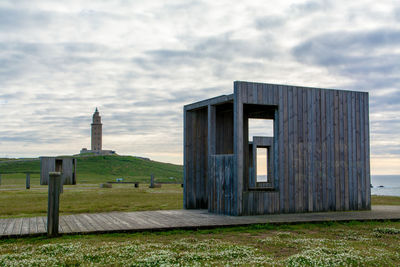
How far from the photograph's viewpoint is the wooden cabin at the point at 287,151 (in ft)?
40.8

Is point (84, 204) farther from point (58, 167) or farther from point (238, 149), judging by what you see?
point (58, 167)

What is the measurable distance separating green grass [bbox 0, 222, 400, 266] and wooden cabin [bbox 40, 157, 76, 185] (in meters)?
18.7

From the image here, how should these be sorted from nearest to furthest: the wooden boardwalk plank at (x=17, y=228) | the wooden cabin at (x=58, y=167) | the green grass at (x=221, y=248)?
1. the green grass at (x=221, y=248)
2. the wooden boardwalk plank at (x=17, y=228)
3. the wooden cabin at (x=58, y=167)

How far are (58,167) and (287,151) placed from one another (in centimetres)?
1868

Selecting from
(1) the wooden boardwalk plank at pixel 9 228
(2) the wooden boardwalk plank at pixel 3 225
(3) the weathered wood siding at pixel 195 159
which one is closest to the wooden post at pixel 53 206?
(1) the wooden boardwalk plank at pixel 9 228

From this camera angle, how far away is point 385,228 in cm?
1020

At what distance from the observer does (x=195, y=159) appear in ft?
49.2

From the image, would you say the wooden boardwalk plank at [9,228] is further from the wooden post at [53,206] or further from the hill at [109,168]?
the hill at [109,168]

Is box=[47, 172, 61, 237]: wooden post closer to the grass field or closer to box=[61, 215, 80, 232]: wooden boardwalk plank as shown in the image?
the grass field

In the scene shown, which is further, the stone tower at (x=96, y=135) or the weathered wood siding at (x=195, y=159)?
the stone tower at (x=96, y=135)

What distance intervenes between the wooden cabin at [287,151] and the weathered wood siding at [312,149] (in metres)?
0.03

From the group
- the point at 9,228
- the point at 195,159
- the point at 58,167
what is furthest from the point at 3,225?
the point at 58,167

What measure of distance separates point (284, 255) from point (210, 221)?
3.82m

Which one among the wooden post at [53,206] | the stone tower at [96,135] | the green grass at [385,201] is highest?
the stone tower at [96,135]
